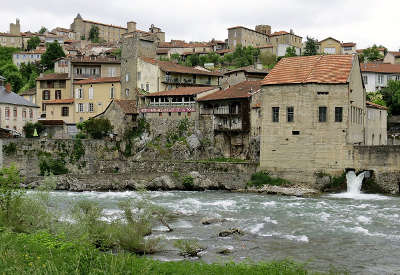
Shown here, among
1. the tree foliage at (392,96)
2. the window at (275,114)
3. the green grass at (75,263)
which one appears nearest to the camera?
the green grass at (75,263)

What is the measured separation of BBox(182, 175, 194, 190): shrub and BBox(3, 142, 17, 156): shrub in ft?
51.7

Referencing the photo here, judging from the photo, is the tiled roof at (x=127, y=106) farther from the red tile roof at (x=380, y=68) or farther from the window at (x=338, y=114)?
the red tile roof at (x=380, y=68)

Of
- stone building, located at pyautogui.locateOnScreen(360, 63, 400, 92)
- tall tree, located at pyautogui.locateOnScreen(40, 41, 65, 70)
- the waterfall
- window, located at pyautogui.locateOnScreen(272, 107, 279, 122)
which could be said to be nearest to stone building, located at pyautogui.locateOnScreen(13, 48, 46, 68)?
tall tree, located at pyautogui.locateOnScreen(40, 41, 65, 70)

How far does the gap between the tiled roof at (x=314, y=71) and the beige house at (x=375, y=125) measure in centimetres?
709

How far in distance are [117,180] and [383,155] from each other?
2074 centimetres

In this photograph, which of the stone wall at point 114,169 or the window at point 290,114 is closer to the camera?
the window at point 290,114

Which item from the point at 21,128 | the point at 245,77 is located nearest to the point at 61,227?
the point at 21,128

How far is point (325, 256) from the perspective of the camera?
743 inches

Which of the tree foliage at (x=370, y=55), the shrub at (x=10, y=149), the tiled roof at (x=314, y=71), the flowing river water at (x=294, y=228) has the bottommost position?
the flowing river water at (x=294, y=228)

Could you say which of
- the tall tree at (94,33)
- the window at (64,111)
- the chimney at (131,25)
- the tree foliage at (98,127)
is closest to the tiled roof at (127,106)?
the tree foliage at (98,127)

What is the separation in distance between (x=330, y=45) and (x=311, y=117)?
187ft

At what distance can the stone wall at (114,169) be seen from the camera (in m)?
39.0

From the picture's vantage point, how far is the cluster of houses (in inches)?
1446

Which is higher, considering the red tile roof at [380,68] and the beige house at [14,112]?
the red tile roof at [380,68]
